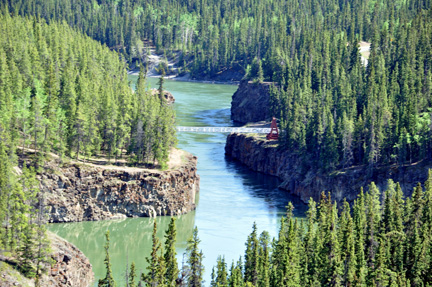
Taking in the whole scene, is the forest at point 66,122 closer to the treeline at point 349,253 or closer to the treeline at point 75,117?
the treeline at point 75,117

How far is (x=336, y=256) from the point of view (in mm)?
108500

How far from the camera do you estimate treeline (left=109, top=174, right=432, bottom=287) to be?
9938 centimetres

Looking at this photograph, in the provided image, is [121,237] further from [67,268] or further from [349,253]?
[349,253]

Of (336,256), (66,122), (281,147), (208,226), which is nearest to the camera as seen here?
(336,256)

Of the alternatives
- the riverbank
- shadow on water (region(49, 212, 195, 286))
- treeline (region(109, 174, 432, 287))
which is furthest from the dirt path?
treeline (region(109, 174, 432, 287))

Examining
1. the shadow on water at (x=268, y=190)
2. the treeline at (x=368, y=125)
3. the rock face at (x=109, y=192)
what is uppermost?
the treeline at (x=368, y=125)

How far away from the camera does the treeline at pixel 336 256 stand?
326ft

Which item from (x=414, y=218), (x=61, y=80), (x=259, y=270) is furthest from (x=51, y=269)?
(x=61, y=80)

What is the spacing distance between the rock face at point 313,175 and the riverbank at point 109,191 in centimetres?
2809

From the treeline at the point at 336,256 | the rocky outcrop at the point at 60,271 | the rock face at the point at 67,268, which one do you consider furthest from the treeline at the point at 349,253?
the rocky outcrop at the point at 60,271

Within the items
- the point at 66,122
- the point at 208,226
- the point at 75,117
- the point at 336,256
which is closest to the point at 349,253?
the point at 336,256

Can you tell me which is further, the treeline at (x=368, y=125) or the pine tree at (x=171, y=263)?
the treeline at (x=368, y=125)

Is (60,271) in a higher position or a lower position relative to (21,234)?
lower

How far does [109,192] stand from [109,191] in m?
0.21
